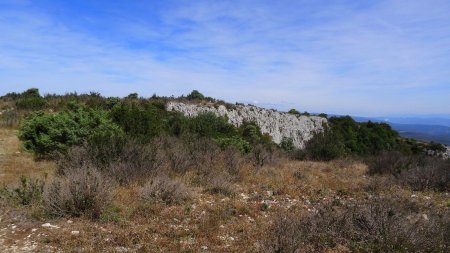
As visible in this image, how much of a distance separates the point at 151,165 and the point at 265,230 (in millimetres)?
4033

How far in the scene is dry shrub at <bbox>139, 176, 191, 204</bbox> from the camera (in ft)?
21.9

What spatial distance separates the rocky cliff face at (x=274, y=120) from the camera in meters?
27.3

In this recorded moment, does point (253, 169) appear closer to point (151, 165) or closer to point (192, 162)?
point (192, 162)

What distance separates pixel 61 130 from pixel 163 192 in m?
6.05

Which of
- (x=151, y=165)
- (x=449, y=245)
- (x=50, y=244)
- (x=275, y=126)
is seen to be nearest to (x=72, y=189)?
(x=50, y=244)

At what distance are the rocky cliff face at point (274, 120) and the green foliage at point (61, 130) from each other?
13575 millimetres

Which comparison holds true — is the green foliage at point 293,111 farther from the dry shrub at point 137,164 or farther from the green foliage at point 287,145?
the dry shrub at point 137,164

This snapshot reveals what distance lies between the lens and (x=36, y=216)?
5.50 m

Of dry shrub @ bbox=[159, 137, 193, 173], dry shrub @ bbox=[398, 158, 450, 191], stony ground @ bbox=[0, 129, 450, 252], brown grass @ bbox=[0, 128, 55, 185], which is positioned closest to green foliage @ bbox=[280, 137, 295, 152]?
dry shrub @ bbox=[398, 158, 450, 191]

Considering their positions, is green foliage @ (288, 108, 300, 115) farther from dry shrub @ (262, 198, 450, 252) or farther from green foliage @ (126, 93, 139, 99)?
dry shrub @ (262, 198, 450, 252)

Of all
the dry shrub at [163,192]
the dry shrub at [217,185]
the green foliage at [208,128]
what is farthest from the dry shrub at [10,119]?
the dry shrub at [163,192]

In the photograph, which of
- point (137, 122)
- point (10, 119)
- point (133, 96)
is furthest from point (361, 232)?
point (133, 96)

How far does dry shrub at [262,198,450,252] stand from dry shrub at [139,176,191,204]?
2481 mm

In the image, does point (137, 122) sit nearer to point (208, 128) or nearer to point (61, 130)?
point (61, 130)
